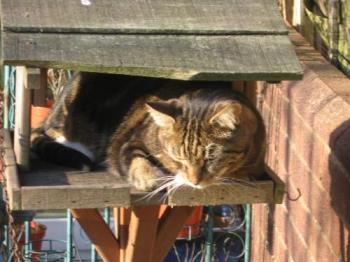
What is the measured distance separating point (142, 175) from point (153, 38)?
42 cm

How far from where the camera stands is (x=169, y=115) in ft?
9.89

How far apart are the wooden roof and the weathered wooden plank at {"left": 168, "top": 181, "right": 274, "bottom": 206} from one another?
1.17 feet

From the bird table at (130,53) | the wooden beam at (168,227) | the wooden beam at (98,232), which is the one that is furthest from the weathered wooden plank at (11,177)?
the wooden beam at (168,227)

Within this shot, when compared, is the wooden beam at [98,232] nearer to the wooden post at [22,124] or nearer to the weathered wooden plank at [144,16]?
the wooden post at [22,124]

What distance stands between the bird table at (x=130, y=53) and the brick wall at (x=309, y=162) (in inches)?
9.6

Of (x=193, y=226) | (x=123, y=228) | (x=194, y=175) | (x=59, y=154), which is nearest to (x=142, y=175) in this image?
(x=194, y=175)

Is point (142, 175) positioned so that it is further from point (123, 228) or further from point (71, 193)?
point (123, 228)

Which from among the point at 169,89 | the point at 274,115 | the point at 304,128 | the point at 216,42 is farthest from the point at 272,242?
the point at 216,42

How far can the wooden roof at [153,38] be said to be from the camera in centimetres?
274

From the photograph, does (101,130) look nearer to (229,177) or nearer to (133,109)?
(133,109)

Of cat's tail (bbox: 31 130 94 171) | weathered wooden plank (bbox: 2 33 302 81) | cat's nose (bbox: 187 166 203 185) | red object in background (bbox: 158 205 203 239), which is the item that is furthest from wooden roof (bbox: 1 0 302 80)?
red object in background (bbox: 158 205 203 239)

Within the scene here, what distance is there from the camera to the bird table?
Result: 2750mm

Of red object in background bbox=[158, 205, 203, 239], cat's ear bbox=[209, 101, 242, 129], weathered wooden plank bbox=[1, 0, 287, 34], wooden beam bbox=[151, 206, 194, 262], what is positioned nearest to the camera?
weathered wooden plank bbox=[1, 0, 287, 34]

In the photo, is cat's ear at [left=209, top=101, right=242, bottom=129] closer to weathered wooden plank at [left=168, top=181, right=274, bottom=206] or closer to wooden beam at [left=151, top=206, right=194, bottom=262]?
weathered wooden plank at [left=168, top=181, right=274, bottom=206]
